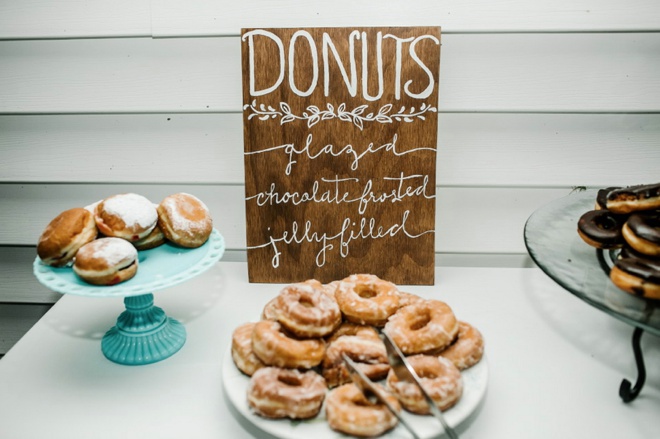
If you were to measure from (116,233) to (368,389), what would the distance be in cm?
54

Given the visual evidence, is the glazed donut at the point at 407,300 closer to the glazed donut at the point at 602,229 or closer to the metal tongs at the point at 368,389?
the metal tongs at the point at 368,389

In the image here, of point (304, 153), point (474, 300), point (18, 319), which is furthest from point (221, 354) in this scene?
point (18, 319)

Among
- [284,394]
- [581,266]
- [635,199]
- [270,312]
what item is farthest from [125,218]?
[635,199]

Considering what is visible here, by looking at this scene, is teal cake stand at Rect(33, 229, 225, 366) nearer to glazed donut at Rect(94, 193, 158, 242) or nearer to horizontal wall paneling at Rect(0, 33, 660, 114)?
glazed donut at Rect(94, 193, 158, 242)

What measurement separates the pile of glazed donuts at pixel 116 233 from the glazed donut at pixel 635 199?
77 cm

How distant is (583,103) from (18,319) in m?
1.65

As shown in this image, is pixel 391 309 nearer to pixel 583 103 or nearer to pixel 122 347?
pixel 122 347

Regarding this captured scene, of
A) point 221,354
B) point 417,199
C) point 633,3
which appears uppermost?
point 633,3

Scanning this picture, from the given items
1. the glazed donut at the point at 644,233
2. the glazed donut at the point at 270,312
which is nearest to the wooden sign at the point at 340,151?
the glazed donut at the point at 270,312

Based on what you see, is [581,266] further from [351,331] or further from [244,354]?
[244,354]

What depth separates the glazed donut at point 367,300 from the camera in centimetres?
100

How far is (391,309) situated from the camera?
1.02 m

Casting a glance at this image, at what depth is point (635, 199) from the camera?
3.40 ft

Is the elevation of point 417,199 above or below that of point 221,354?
above
